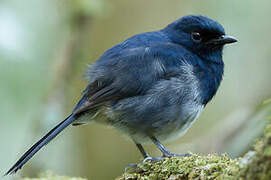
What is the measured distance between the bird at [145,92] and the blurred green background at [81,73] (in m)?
0.92

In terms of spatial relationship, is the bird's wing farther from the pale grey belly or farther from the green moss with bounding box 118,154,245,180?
the green moss with bounding box 118,154,245,180

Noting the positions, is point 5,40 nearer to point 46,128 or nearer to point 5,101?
point 5,101

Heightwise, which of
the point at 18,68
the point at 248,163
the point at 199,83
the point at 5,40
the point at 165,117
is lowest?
the point at 248,163

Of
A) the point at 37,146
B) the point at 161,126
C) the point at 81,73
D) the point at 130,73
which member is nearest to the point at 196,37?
the point at 130,73

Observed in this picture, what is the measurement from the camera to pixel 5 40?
19.9ft

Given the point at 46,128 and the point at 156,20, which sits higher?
the point at 156,20

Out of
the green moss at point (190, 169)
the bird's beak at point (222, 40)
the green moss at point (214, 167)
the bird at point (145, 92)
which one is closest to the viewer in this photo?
the green moss at point (214, 167)

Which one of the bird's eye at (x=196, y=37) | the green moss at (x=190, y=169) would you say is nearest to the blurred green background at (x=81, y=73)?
the bird's eye at (x=196, y=37)

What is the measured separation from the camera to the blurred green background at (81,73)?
18.8 ft

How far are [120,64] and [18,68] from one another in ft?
9.13

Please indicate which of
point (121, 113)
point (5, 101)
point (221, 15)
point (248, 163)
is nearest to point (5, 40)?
point (5, 101)

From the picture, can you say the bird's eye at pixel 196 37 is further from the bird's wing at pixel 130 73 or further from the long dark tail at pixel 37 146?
the long dark tail at pixel 37 146

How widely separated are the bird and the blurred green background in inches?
36.0

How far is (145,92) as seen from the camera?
4.04 metres
